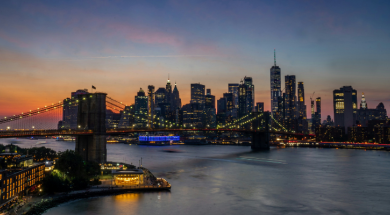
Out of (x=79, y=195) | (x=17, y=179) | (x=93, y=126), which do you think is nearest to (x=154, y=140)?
(x=93, y=126)

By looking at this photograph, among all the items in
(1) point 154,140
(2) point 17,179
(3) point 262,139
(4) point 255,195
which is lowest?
(4) point 255,195

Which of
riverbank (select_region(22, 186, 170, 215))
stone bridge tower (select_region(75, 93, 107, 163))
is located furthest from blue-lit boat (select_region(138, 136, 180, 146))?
riverbank (select_region(22, 186, 170, 215))

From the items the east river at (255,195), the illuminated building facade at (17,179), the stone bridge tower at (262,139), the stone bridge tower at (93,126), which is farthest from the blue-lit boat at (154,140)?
the illuminated building facade at (17,179)

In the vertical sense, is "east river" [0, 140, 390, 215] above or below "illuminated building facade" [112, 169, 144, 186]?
below

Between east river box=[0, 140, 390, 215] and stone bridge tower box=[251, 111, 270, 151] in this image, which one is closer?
east river box=[0, 140, 390, 215]

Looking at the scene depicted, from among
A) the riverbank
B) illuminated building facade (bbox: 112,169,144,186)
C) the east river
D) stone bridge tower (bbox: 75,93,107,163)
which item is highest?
stone bridge tower (bbox: 75,93,107,163)

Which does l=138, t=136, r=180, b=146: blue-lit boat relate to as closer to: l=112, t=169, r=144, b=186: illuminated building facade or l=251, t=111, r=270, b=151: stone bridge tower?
l=251, t=111, r=270, b=151: stone bridge tower

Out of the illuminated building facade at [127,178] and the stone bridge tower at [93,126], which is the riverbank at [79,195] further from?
the stone bridge tower at [93,126]

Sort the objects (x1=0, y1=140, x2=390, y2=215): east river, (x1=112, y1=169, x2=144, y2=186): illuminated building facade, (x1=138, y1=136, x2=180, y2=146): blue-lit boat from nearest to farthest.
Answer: (x1=0, y1=140, x2=390, y2=215): east river < (x1=112, y1=169, x2=144, y2=186): illuminated building facade < (x1=138, y1=136, x2=180, y2=146): blue-lit boat

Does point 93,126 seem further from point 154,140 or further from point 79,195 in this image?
point 154,140
